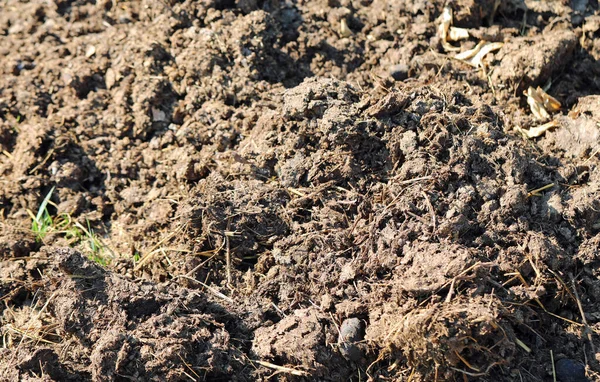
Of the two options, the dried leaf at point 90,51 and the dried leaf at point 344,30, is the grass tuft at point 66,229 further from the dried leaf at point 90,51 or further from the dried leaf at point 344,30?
the dried leaf at point 344,30

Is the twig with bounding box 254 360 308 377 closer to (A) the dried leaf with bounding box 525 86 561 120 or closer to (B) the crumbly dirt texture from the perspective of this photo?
(B) the crumbly dirt texture

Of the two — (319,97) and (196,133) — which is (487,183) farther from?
(196,133)

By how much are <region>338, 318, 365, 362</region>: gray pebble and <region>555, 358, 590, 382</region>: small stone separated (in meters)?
0.75

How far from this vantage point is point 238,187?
2.90 meters

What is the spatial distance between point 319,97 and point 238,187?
1.82 feet

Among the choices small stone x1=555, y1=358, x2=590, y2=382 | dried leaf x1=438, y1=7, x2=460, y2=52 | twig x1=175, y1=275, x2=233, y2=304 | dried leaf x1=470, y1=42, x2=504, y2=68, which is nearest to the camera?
small stone x1=555, y1=358, x2=590, y2=382

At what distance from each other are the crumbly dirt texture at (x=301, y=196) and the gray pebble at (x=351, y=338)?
0.01 meters

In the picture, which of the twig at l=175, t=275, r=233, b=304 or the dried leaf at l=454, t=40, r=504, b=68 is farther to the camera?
the dried leaf at l=454, t=40, r=504, b=68

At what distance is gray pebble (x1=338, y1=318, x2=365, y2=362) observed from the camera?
2.41 meters

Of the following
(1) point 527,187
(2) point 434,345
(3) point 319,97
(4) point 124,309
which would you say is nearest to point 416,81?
(3) point 319,97

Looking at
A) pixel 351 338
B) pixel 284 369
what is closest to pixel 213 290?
pixel 284 369

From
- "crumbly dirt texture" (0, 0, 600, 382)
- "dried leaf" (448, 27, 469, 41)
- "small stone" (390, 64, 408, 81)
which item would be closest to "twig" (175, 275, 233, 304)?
"crumbly dirt texture" (0, 0, 600, 382)

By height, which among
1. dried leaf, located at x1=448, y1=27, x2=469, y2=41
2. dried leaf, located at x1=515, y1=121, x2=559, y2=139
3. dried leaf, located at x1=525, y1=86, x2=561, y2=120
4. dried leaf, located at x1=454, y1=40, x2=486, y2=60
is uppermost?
dried leaf, located at x1=448, y1=27, x2=469, y2=41

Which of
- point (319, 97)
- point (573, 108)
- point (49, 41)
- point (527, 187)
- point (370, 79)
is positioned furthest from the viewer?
point (49, 41)
